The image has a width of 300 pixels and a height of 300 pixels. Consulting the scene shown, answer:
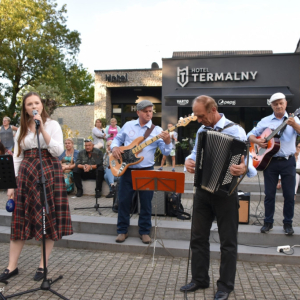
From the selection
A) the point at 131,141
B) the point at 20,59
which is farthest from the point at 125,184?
the point at 20,59

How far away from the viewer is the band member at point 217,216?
3354 mm

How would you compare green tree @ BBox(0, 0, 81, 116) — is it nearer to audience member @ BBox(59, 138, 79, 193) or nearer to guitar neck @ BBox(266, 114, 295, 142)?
audience member @ BBox(59, 138, 79, 193)

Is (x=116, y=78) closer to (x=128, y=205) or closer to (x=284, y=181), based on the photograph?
(x=128, y=205)

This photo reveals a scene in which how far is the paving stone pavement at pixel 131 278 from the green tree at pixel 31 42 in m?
22.9

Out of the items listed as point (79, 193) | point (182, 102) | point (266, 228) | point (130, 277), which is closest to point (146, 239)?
point (130, 277)

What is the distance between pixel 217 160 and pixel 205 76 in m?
12.7

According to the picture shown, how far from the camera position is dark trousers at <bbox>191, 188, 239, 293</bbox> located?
11.1 feet

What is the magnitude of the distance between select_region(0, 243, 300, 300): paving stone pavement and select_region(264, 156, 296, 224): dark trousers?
0.87 meters

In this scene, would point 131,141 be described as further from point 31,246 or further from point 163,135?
point 31,246

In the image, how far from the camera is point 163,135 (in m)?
4.81

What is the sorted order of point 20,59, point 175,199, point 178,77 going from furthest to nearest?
point 20,59 → point 178,77 → point 175,199

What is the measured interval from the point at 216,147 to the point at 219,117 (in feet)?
1.49

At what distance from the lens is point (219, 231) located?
345 centimetres

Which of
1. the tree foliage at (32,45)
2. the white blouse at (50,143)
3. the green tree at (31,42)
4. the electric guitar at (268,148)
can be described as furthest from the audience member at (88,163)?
the green tree at (31,42)
